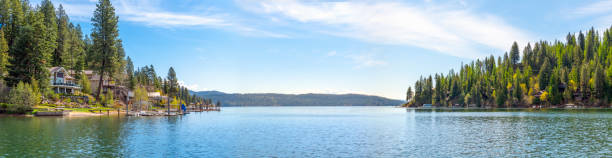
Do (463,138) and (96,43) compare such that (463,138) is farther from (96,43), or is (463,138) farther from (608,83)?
(608,83)

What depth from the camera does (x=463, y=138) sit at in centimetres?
4281

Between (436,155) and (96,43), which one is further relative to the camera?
(96,43)

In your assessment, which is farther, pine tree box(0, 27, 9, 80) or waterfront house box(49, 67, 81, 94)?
waterfront house box(49, 67, 81, 94)

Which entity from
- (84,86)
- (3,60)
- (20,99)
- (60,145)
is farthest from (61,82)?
(60,145)

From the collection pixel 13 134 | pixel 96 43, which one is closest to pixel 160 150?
pixel 13 134

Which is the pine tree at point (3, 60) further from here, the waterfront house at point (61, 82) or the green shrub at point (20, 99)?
the waterfront house at point (61, 82)

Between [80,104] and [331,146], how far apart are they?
76228 millimetres

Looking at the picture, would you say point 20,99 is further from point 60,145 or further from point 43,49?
point 60,145

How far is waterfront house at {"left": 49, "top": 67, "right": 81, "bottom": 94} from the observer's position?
9991 centimetres

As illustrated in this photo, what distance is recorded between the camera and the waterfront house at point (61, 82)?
9991 cm

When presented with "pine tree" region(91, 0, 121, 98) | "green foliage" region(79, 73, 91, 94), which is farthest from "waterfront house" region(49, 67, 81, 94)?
"pine tree" region(91, 0, 121, 98)

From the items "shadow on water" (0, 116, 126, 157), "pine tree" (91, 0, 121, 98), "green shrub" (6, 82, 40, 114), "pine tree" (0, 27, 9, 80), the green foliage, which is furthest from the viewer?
the green foliage

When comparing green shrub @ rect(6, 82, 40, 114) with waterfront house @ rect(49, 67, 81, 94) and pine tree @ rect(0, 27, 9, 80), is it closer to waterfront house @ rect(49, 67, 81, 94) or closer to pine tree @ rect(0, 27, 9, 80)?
pine tree @ rect(0, 27, 9, 80)

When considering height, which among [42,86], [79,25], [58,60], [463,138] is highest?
[79,25]
